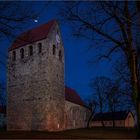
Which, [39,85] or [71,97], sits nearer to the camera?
[39,85]

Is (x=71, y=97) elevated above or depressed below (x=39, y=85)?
below

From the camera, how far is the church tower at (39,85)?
52.3m

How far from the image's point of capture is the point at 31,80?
54.4 metres

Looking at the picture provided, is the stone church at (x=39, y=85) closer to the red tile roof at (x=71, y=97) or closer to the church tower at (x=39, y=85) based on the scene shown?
the church tower at (x=39, y=85)

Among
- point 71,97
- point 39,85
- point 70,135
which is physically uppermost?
point 39,85

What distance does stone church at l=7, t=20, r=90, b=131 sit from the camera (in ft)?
172

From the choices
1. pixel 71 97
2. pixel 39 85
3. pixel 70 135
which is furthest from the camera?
pixel 71 97

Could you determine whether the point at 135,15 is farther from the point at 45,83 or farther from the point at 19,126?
the point at 19,126

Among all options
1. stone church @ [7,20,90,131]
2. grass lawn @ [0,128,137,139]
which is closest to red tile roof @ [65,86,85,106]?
stone church @ [7,20,90,131]

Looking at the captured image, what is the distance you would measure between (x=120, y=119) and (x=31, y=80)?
42.1 meters

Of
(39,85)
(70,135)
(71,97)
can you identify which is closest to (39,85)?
(39,85)

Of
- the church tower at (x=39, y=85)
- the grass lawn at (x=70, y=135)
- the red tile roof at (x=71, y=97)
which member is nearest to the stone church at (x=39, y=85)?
the church tower at (x=39, y=85)

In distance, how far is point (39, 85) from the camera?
5341 centimetres

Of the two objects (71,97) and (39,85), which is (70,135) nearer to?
(39,85)
